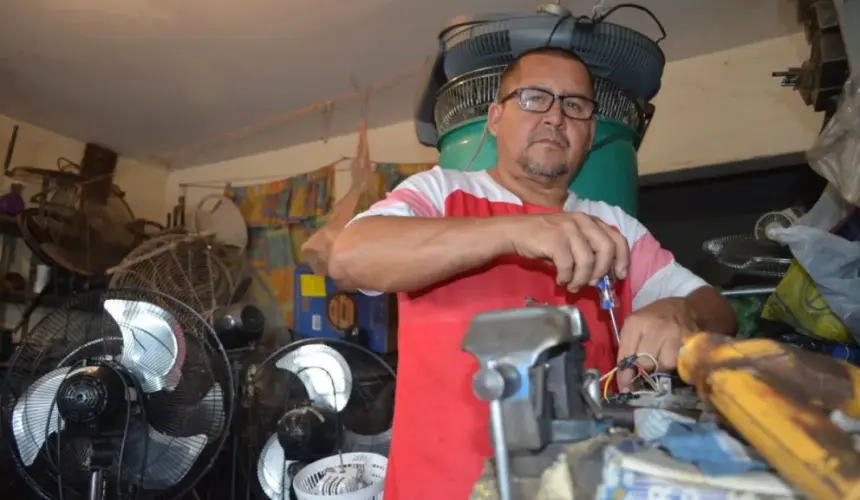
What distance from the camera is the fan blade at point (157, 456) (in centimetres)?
159

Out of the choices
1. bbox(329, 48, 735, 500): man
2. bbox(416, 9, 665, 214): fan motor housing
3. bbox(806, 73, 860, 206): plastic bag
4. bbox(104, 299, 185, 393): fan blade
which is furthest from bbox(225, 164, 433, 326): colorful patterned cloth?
bbox(806, 73, 860, 206): plastic bag

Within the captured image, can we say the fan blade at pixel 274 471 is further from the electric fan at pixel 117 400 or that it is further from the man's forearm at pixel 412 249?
the man's forearm at pixel 412 249

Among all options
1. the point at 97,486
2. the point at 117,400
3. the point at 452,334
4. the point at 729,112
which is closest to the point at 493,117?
the point at 452,334

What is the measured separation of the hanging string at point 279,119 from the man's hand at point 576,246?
1.66 m

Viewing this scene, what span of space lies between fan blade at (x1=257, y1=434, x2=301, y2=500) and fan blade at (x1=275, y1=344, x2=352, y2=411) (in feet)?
0.59

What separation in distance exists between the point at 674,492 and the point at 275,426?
1690mm

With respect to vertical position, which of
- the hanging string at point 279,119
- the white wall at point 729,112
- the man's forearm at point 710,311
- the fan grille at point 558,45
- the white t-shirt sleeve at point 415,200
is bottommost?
the man's forearm at point 710,311

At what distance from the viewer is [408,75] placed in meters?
2.50

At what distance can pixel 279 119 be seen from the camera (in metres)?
2.96

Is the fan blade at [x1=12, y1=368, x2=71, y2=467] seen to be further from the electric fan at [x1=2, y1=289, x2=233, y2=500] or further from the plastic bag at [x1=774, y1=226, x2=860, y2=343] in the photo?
the plastic bag at [x1=774, y1=226, x2=860, y2=343]

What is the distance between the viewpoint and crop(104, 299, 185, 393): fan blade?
5.32 feet

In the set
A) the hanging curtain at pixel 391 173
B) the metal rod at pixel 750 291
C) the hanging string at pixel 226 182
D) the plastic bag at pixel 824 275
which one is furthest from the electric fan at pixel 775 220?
the hanging string at pixel 226 182

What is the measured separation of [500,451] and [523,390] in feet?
0.15

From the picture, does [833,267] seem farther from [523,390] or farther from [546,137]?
[523,390]
